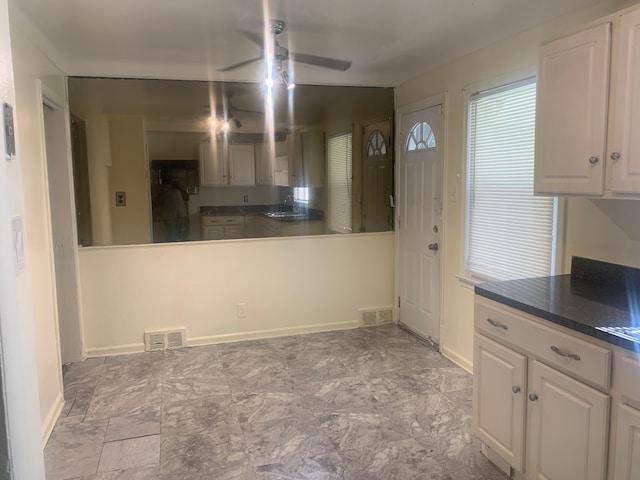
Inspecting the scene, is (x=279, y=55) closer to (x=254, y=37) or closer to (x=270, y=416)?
(x=254, y=37)

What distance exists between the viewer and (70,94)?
372cm

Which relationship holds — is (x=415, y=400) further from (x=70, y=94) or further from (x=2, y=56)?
(x=70, y=94)

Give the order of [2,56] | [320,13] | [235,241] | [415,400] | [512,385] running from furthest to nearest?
[235,241], [415,400], [320,13], [512,385], [2,56]

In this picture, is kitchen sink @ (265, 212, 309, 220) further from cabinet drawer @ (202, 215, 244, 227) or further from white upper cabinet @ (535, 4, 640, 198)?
white upper cabinet @ (535, 4, 640, 198)

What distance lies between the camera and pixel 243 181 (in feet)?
13.7

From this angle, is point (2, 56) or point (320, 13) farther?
point (320, 13)

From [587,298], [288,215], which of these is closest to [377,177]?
[288,215]

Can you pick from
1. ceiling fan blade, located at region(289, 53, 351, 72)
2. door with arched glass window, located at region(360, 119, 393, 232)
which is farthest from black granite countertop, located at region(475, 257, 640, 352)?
door with arched glass window, located at region(360, 119, 393, 232)

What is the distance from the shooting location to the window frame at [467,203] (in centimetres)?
265

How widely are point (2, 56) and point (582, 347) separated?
1948 millimetres

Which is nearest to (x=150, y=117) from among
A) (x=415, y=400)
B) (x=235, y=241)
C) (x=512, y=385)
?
(x=235, y=241)

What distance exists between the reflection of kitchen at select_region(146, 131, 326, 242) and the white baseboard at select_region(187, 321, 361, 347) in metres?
0.89

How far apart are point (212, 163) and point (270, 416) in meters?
2.19

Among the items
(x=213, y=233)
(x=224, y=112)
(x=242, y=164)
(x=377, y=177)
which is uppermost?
(x=224, y=112)
